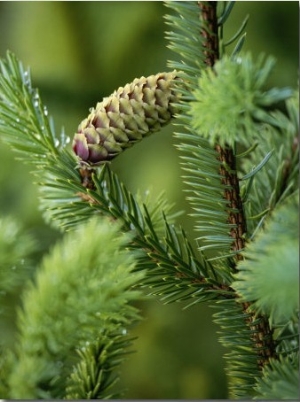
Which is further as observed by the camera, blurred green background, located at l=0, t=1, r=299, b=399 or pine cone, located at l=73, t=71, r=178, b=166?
blurred green background, located at l=0, t=1, r=299, b=399

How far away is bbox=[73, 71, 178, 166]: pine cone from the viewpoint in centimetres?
48

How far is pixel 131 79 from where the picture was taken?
813 mm

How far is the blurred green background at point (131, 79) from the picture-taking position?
0.76 m

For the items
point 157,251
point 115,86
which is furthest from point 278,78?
point 157,251

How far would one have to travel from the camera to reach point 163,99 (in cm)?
49

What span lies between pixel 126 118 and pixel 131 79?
344 millimetres

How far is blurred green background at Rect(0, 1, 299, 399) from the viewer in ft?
2.50

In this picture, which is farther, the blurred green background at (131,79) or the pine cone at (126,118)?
the blurred green background at (131,79)

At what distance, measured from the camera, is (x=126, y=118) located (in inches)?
19.0

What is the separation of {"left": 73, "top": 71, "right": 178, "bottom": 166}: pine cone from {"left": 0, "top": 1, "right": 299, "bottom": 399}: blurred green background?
0.28 m

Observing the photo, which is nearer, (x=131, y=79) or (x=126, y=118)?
(x=126, y=118)

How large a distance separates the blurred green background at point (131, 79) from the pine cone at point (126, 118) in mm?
283

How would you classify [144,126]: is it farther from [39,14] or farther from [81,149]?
[39,14]

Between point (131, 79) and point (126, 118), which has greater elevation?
point (131, 79)
